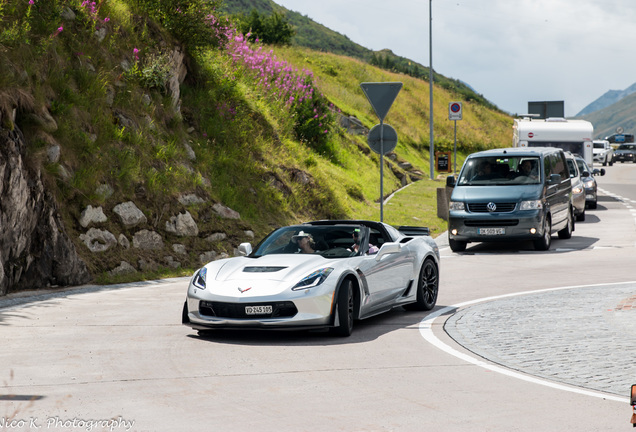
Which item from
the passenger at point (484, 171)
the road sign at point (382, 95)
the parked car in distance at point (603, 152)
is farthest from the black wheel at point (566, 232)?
the parked car in distance at point (603, 152)

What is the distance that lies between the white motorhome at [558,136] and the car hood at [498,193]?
12.2 m

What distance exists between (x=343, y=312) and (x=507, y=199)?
10.8 m

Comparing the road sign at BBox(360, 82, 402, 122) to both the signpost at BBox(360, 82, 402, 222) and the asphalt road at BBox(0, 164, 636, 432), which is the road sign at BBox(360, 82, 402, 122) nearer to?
the signpost at BBox(360, 82, 402, 222)

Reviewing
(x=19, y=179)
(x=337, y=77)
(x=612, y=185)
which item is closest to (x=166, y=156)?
(x=19, y=179)

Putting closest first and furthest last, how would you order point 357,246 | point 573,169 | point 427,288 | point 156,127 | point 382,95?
point 357,246 < point 427,288 < point 382,95 < point 156,127 < point 573,169

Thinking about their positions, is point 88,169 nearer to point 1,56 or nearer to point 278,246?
point 1,56

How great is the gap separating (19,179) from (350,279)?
621cm

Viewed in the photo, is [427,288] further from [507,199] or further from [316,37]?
[316,37]

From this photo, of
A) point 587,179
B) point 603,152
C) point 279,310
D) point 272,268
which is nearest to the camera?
point 279,310

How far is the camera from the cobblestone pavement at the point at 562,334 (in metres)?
7.91

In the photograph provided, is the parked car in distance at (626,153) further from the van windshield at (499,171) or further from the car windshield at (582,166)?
the van windshield at (499,171)

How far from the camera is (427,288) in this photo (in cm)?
1213

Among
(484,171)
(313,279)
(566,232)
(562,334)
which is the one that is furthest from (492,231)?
(313,279)

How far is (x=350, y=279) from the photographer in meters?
10.1
